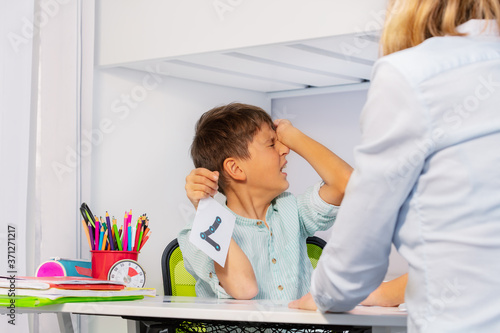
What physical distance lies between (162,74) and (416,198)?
1471mm

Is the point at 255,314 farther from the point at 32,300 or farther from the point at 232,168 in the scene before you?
the point at 232,168

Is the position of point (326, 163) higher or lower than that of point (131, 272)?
higher

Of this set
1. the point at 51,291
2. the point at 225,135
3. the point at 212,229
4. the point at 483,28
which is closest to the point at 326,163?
the point at 225,135

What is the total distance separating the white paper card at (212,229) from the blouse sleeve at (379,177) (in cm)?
45

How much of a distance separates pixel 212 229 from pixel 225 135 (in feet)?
1.44

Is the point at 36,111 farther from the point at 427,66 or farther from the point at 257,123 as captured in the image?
the point at 427,66

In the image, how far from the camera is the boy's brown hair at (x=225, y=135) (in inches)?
63.7

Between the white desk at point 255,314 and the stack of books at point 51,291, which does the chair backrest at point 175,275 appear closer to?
the stack of books at point 51,291

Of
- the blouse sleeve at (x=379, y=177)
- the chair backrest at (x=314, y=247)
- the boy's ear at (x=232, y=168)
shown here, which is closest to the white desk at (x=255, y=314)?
the blouse sleeve at (x=379, y=177)

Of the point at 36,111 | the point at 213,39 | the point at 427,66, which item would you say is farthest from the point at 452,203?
the point at 36,111

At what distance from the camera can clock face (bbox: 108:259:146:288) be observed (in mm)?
1592

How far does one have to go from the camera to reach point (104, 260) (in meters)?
1.62

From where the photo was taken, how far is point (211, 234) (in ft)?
4.07

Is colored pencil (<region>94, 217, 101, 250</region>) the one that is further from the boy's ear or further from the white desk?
the white desk
